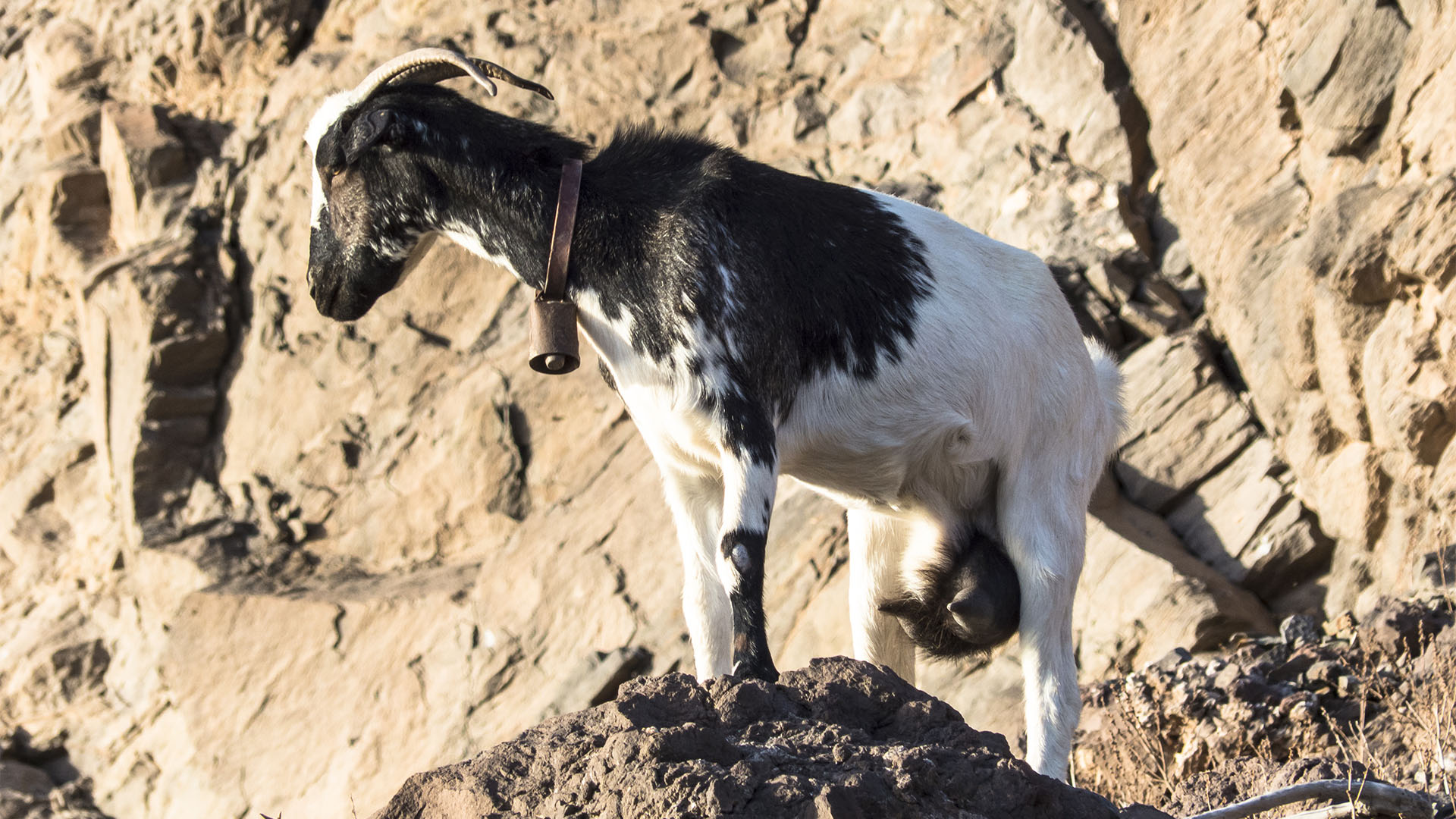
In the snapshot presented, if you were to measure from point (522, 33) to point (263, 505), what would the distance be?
3.52m

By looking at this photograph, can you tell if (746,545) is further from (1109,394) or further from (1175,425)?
(1175,425)

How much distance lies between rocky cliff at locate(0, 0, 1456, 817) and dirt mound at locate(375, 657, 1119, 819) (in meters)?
3.42

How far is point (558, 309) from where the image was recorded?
141 inches

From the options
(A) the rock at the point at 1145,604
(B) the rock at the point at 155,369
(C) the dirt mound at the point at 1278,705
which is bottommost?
(A) the rock at the point at 1145,604

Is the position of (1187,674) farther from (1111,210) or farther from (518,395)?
(518,395)

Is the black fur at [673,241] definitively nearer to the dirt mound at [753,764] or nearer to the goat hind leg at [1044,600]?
the dirt mound at [753,764]

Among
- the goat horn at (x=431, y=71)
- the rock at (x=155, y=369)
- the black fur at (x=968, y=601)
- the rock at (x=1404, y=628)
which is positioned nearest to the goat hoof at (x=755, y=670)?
the black fur at (x=968, y=601)

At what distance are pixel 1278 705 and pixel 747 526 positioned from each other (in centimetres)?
263

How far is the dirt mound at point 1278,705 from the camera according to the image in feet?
15.1

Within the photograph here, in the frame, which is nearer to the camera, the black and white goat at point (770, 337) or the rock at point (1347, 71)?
the black and white goat at point (770, 337)

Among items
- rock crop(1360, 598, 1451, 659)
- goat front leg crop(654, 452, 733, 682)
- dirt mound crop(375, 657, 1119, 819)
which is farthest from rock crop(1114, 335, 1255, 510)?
dirt mound crop(375, 657, 1119, 819)

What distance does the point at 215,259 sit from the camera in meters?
9.97

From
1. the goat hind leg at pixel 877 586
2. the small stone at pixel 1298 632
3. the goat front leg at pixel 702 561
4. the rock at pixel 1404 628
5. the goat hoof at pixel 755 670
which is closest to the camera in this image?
the goat hoof at pixel 755 670

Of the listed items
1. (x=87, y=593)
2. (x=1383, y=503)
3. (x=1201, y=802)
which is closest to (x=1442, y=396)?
(x=1383, y=503)
